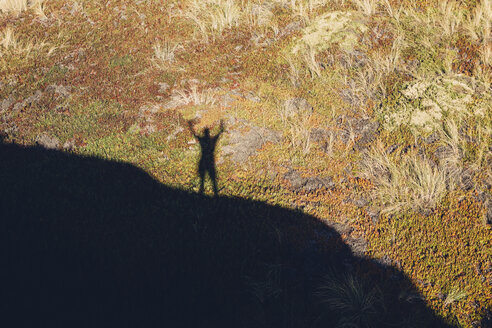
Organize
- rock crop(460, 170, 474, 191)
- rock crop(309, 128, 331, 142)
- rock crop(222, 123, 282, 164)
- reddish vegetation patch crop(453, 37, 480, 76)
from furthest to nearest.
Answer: reddish vegetation patch crop(453, 37, 480, 76), rock crop(309, 128, 331, 142), rock crop(222, 123, 282, 164), rock crop(460, 170, 474, 191)

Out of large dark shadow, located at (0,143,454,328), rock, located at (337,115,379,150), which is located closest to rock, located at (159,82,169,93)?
large dark shadow, located at (0,143,454,328)

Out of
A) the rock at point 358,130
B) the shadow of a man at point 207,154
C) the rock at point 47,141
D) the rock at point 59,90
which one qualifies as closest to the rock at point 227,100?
the shadow of a man at point 207,154

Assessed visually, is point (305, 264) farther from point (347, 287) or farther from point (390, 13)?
point (390, 13)

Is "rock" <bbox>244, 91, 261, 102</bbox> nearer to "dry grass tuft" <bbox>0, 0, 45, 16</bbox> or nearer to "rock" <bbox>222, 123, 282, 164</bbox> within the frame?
"rock" <bbox>222, 123, 282, 164</bbox>

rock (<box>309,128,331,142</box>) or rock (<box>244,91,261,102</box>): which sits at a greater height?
rock (<box>244,91,261,102</box>)

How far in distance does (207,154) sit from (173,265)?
2.68m

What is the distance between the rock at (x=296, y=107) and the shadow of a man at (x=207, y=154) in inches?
64.8

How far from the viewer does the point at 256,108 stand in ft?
25.4

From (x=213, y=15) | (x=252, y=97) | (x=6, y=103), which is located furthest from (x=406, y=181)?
(x=6, y=103)

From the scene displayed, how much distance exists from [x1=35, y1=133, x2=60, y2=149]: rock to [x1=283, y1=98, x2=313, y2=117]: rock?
5.59 metres

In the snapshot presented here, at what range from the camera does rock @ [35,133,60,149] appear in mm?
7150

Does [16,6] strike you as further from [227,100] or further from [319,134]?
[319,134]

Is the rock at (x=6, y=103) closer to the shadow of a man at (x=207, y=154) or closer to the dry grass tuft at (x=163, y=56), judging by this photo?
the dry grass tuft at (x=163, y=56)

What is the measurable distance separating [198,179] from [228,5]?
7.66m
